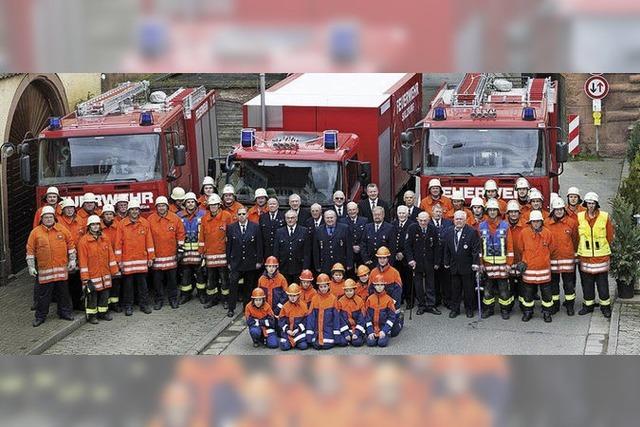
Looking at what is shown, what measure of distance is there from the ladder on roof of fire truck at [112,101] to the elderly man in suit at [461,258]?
15.3 feet

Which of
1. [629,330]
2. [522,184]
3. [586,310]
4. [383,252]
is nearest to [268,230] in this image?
[383,252]

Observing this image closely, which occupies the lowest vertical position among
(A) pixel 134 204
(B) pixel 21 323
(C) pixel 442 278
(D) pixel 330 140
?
(B) pixel 21 323

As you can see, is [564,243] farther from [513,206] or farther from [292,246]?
[292,246]

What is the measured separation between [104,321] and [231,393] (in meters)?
9.57

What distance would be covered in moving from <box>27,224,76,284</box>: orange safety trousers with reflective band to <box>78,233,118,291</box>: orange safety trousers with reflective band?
179 mm

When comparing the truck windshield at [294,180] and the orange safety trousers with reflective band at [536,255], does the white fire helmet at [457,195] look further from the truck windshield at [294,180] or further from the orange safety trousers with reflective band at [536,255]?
the truck windshield at [294,180]

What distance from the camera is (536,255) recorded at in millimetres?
12211

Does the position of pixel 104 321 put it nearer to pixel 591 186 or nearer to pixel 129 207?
pixel 129 207

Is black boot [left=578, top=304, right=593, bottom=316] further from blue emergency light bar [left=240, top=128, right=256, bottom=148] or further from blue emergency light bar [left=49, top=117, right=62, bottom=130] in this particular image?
blue emergency light bar [left=49, top=117, right=62, bottom=130]

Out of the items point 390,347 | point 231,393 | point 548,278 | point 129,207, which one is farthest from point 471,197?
point 231,393

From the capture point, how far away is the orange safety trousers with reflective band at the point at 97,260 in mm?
12656

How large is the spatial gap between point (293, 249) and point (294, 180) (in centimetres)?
144

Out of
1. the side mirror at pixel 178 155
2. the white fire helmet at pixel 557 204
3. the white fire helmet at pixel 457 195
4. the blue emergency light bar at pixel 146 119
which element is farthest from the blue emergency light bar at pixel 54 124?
the white fire helmet at pixel 557 204

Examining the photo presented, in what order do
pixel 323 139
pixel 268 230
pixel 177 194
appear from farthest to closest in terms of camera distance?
pixel 323 139
pixel 177 194
pixel 268 230
